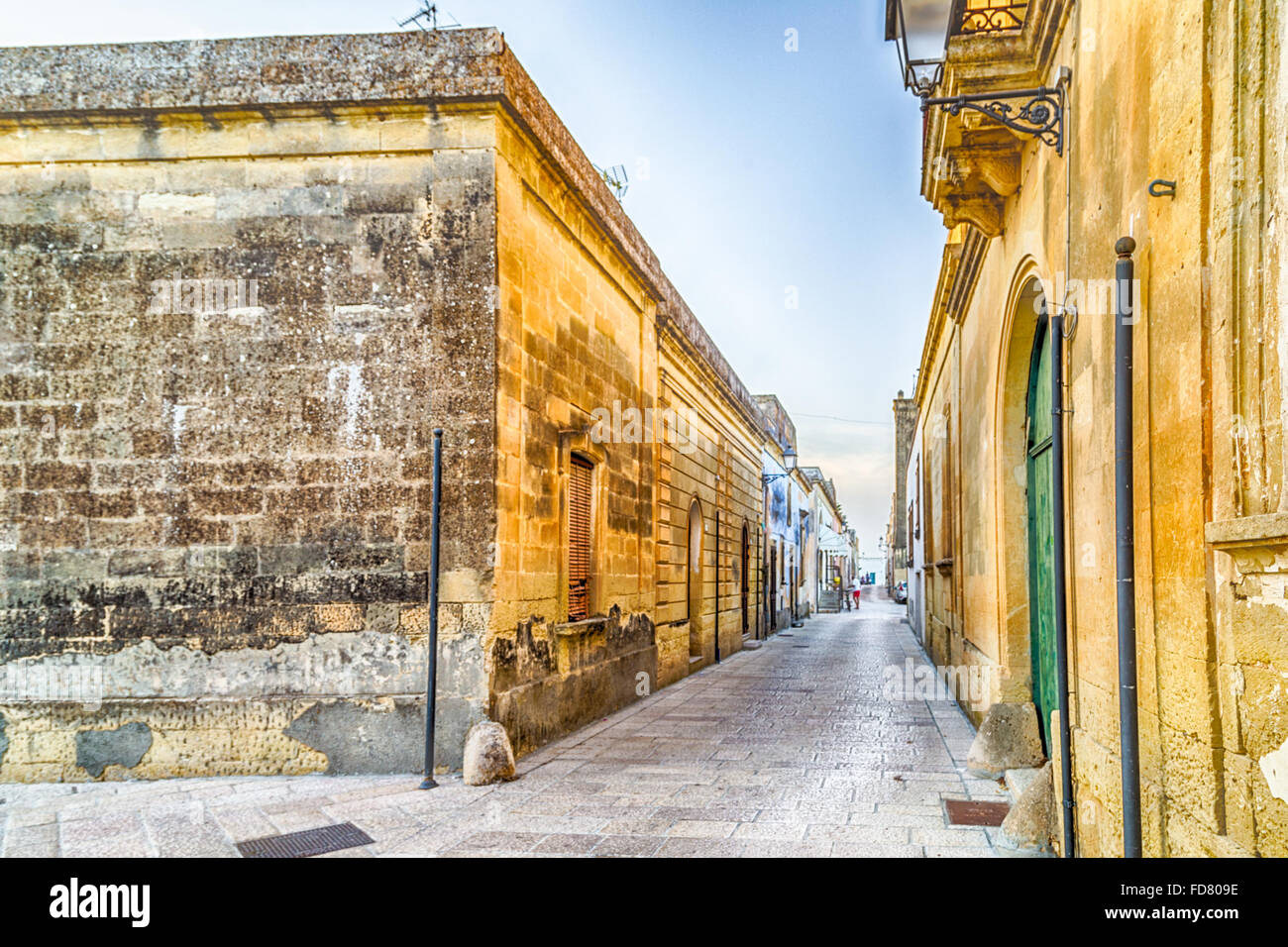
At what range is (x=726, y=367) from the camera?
17.9 m

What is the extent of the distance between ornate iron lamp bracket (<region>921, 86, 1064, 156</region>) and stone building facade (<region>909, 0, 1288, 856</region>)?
0.09m

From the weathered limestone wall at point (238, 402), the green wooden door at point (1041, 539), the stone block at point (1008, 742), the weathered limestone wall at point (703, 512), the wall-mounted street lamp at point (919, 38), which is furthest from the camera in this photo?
the weathered limestone wall at point (703, 512)

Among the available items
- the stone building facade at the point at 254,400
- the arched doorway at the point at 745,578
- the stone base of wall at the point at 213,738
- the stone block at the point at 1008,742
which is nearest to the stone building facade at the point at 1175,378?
the stone block at the point at 1008,742

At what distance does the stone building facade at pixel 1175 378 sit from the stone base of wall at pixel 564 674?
391 centimetres

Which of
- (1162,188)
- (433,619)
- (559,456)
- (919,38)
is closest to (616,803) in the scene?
(433,619)

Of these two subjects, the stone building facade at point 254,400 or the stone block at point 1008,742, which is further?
the stone building facade at point 254,400

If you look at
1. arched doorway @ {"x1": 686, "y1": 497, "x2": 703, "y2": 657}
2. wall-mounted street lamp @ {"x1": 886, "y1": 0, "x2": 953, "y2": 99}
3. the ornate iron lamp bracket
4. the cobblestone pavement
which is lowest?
the cobblestone pavement

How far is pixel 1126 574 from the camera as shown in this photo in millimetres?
3107

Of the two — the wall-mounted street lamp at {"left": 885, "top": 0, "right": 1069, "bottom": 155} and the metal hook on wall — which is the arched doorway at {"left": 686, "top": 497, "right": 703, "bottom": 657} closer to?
the wall-mounted street lamp at {"left": 885, "top": 0, "right": 1069, "bottom": 155}

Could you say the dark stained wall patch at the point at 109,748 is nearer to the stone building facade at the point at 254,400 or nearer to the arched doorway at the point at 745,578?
the stone building facade at the point at 254,400

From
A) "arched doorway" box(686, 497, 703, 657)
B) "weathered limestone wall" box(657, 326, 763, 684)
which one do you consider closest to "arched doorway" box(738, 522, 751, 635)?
"weathered limestone wall" box(657, 326, 763, 684)

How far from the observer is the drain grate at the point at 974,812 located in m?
5.57

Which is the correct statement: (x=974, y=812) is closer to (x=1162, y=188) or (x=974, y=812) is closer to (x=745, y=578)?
(x=1162, y=188)

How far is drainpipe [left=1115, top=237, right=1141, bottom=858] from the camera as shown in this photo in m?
3.01
